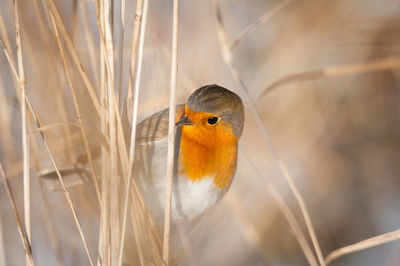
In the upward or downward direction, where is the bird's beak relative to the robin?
upward

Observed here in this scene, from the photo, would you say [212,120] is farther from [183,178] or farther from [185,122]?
[183,178]

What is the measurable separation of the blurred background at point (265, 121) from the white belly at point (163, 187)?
1.06 ft

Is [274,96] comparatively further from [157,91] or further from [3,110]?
[3,110]

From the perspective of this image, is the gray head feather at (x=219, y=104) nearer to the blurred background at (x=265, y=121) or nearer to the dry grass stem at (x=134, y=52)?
the dry grass stem at (x=134, y=52)

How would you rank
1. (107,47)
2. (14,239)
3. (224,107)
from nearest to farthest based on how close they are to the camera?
(107,47), (224,107), (14,239)

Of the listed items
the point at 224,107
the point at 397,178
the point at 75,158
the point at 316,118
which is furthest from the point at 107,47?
the point at 397,178

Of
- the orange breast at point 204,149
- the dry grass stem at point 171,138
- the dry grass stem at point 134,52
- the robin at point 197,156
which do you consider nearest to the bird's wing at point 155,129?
the robin at point 197,156

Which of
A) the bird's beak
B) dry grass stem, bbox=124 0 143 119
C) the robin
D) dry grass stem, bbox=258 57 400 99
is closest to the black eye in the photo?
the robin

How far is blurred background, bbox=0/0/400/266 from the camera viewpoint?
2449 mm

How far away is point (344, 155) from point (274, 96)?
36.2 inches

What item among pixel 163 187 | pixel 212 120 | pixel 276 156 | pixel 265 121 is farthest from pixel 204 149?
pixel 265 121

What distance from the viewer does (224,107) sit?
1944 millimetres

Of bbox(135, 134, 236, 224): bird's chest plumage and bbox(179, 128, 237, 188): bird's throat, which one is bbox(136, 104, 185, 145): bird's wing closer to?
bbox(135, 134, 236, 224): bird's chest plumage

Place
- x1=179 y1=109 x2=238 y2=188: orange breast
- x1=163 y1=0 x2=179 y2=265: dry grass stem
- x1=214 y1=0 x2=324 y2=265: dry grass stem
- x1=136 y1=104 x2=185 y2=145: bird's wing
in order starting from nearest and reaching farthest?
x1=163 y1=0 x2=179 y2=265: dry grass stem, x1=214 y1=0 x2=324 y2=265: dry grass stem, x1=179 y1=109 x2=238 y2=188: orange breast, x1=136 y1=104 x2=185 y2=145: bird's wing
